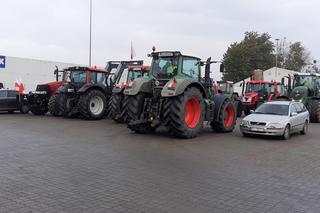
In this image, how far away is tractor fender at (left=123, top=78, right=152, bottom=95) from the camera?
1334cm

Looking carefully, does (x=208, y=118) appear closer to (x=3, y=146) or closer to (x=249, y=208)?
(x=3, y=146)

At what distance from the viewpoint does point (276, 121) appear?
44.1ft

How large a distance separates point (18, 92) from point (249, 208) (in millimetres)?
18869

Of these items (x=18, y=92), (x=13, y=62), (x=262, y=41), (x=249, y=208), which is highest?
(x=262, y=41)

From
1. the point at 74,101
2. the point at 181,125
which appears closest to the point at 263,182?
the point at 181,125

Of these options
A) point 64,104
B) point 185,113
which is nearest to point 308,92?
point 185,113

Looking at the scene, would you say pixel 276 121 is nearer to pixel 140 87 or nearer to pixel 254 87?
pixel 140 87

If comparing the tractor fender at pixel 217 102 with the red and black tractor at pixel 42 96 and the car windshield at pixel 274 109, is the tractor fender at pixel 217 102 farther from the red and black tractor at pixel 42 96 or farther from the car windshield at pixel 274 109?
the red and black tractor at pixel 42 96

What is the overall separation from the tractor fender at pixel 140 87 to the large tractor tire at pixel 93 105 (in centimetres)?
552

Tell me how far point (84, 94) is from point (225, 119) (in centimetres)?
709

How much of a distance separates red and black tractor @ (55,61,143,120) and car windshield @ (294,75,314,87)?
12211mm

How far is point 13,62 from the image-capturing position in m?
31.4

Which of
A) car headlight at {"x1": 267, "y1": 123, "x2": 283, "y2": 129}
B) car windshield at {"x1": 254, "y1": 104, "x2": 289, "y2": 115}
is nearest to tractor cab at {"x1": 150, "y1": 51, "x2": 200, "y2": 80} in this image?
car windshield at {"x1": 254, "y1": 104, "x2": 289, "y2": 115}

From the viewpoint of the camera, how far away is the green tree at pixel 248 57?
203 ft
